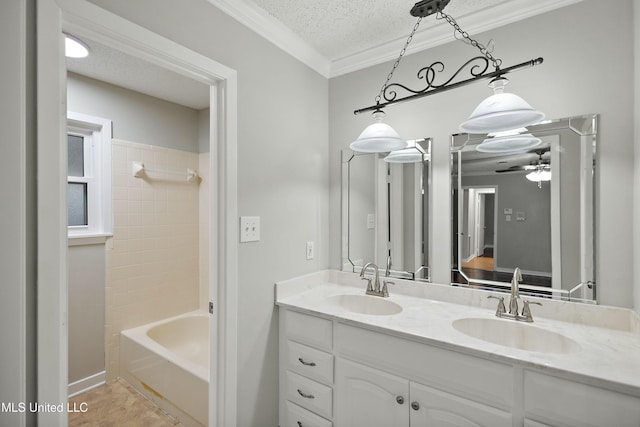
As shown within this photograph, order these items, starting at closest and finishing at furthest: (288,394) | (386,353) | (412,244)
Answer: (386,353)
(288,394)
(412,244)

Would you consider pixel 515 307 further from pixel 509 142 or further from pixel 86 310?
pixel 86 310

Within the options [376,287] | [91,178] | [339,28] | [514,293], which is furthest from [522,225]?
[91,178]

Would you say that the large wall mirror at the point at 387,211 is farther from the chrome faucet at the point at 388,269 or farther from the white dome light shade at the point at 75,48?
the white dome light shade at the point at 75,48

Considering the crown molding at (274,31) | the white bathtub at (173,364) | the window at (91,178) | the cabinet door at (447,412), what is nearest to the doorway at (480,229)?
the cabinet door at (447,412)

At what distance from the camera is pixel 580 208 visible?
144cm

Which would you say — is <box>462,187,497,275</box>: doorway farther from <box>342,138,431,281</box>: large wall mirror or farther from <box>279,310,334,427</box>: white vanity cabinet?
<box>279,310,334,427</box>: white vanity cabinet

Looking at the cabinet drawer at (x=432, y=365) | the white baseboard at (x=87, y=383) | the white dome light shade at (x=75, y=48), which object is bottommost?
the white baseboard at (x=87, y=383)

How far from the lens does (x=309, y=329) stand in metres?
1.65

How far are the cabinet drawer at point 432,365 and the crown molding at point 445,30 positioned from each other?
5.36 ft

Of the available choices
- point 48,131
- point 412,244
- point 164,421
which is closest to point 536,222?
point 412,244

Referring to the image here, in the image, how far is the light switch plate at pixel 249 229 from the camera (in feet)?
5.20

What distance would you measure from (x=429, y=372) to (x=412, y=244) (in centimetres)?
80

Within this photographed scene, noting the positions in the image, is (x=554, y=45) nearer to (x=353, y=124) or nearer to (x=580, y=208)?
(x=580, y=208)

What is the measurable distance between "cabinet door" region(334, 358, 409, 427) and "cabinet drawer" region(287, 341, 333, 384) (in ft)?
0.19
